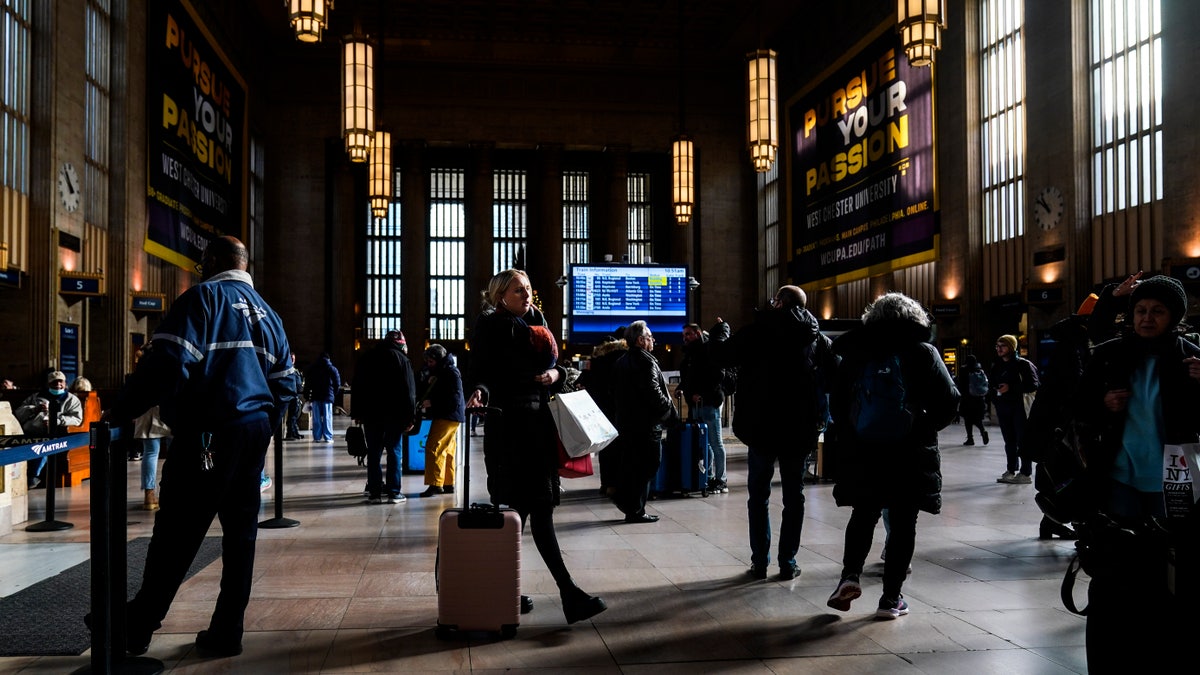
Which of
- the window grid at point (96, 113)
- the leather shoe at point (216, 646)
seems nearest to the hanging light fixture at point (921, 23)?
the leather shoe at point (216, 646)

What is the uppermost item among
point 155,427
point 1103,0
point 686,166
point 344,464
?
point 1103,0

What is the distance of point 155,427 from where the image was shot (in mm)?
7527

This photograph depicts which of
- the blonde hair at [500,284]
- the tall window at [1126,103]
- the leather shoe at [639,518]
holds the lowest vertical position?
the leather shoe at [639,518]

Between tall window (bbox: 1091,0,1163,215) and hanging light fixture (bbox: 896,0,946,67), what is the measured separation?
1021cm

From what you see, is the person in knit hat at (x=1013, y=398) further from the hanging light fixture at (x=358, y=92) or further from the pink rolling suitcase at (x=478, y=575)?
the hanging light fixture at (x=358, y=92)

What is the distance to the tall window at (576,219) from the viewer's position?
40031 millimetres

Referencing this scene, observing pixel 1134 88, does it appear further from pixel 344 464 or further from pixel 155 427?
pixel 155 427

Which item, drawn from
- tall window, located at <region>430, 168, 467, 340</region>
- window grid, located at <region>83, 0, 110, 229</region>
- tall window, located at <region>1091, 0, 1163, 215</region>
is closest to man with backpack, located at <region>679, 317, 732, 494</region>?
tall window, located at <region>1091, 0, 1163, 215</region>

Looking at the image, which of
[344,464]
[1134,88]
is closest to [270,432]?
[344,464]

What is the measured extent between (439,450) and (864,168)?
20043 millimetres

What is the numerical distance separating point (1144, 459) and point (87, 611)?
439 centimetres

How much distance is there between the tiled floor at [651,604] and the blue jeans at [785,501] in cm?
17

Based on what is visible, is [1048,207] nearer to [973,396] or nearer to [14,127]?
[973,396]

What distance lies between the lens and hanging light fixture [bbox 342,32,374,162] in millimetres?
11578
